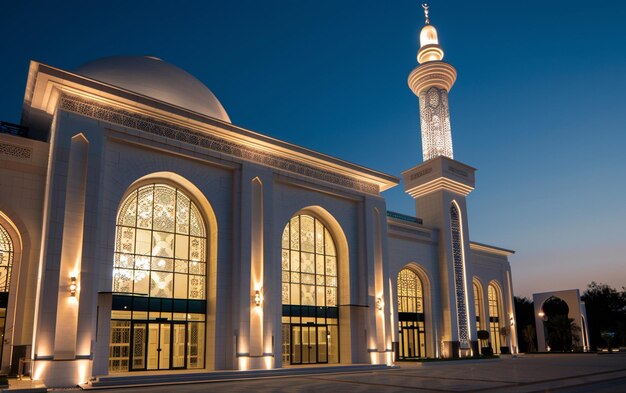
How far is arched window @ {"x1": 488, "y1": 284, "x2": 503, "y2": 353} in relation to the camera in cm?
3123

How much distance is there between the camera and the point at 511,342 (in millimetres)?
31328

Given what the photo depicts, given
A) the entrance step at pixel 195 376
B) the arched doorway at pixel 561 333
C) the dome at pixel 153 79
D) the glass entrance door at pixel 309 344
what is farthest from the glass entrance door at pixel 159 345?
the arched doorway at pixel 561 333

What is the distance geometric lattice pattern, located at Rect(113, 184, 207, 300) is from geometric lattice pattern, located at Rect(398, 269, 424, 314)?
450 inches

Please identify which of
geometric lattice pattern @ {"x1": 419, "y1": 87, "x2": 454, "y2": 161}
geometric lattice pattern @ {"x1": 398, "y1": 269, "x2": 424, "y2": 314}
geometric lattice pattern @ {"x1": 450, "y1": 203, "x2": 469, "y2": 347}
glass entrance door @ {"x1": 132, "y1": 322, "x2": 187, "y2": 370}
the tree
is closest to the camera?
glass entrance door @ {"x1": 132, "y1": 322, "x2": 187, "y2": 370}

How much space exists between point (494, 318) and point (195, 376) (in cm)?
2305

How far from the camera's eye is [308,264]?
19609 mm

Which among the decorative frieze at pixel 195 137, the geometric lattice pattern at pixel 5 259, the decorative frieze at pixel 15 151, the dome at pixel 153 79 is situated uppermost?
the dome at pixel 153 79

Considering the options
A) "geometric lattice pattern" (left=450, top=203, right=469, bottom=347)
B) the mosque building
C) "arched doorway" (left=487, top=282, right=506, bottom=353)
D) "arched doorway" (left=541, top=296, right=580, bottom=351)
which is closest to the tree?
"arched doorway" (left=541, top=296, right=580, bottom=351)

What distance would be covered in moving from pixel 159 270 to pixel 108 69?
6.84 metres

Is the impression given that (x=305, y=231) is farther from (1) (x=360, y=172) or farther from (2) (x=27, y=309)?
(2) (x=27, y=309)

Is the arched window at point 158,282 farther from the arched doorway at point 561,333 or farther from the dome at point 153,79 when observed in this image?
the arched doorway at point 561,333

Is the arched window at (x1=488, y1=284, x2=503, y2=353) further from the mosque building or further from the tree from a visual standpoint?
the tree

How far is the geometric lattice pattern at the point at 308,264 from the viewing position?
19.0 m

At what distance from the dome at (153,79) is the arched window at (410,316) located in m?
12.4
